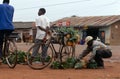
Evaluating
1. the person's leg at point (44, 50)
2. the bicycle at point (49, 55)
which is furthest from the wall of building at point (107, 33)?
the person's leg at point (44, 50)

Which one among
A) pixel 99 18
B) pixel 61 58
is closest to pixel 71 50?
pixel 61 58

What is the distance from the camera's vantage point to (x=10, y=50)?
452 inches

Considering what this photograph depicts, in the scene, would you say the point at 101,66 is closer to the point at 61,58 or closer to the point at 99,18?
the point at 61,58

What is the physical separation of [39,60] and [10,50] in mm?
982

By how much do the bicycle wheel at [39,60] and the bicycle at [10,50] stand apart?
17.7 inches

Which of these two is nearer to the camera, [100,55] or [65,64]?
[65,64]

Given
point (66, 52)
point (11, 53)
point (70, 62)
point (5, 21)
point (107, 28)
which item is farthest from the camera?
point (107, 28)

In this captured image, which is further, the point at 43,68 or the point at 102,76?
the point at 43,68

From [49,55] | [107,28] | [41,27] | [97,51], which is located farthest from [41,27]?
[107,28]

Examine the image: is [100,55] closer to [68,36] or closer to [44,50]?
[68,36]

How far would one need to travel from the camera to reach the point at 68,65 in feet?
39.3

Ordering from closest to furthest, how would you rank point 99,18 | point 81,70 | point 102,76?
point 102,76, point 81,70, point 99,18

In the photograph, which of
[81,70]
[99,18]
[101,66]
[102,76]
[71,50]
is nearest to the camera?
[102,76]

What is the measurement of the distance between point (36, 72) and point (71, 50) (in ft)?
9.21
